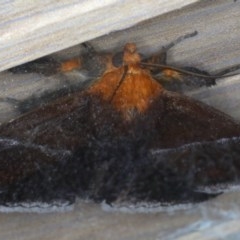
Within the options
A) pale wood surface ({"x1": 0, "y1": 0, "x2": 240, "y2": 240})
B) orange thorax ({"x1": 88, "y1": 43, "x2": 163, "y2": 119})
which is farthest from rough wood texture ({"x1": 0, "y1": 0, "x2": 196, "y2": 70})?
orange thorax ({"x1": 88, "y1": 43, "x2": 163, "y2": 119})

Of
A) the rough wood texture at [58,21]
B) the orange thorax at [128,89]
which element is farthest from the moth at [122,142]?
the rough wood texture at [58,21]

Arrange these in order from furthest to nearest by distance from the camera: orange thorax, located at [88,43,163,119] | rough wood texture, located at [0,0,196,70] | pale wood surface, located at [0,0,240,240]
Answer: orange thorax, located at [88,43,163,119] < pale wood surface, located at [0,0,240,240] < rough wood texture, located at [0,0,196,70]

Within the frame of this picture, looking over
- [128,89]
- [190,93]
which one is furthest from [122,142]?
[190,93]

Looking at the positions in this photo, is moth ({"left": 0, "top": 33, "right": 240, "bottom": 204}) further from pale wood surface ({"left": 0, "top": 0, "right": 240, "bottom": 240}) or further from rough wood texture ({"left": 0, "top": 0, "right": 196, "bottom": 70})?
rough wood texture ({"left": 0, "top": 0, "right": 196, "bottom": 70})

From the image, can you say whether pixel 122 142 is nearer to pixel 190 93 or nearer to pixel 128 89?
pixel 128 89

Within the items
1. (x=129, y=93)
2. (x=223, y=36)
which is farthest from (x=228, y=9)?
(x=129, y=93)

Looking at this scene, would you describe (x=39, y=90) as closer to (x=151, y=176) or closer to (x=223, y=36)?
(x=151, y=176)
